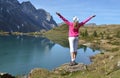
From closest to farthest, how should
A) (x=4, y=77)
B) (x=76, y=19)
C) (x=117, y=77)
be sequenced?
(x=117, y=77) < (x=76, y=19) < (x=4, y=77)

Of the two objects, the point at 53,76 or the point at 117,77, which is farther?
the point at 53,76

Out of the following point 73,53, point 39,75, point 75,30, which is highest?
point 75,30

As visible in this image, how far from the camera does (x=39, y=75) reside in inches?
1021

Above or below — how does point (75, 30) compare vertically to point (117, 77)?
above

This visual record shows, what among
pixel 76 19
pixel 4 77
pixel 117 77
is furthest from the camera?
pixel 4 77

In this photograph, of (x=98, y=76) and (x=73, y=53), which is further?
(x=73, y=53)

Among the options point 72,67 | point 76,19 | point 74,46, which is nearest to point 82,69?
point 72,67

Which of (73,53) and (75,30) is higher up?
(75,30)

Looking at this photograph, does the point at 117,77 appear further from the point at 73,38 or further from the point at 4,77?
the point at 4,77

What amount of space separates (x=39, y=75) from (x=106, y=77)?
28.3 ft

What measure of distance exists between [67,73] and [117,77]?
7.19 metres

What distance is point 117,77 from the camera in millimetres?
18500

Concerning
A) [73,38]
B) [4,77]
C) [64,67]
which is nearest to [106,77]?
[73,38]

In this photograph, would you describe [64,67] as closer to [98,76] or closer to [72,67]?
[72,67]
